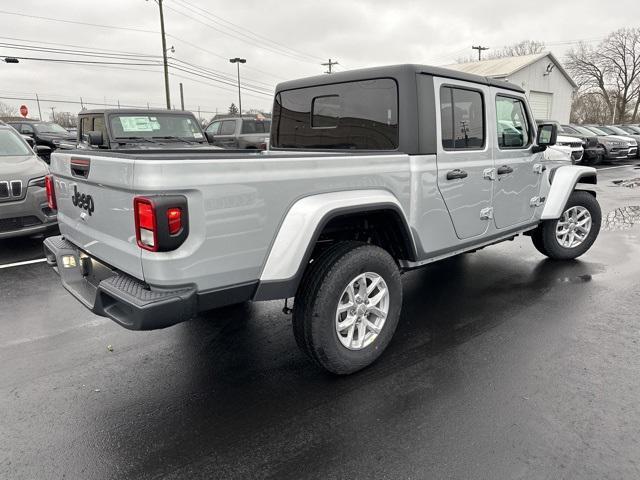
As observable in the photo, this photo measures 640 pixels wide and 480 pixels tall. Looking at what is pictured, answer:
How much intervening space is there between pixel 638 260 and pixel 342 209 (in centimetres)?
475

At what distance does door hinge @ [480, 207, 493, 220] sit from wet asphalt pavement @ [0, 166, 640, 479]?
83 centimetres

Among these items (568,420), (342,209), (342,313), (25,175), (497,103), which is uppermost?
(497,103)

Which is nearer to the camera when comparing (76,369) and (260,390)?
(260,390)

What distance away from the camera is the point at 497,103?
13.2 ft

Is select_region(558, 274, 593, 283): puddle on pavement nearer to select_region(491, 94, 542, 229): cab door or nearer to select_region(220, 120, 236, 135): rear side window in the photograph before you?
select_region(491, 94, 542, 229): cab door

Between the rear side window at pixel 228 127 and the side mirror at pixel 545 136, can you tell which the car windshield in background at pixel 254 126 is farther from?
the side mirror at pixel 545 136

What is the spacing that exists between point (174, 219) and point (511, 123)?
11.1ft

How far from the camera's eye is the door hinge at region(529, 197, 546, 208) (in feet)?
15.2

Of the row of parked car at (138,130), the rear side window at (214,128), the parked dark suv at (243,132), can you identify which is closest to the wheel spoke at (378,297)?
the row of parked car at (138,130)

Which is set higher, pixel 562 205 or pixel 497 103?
pixel 497 103

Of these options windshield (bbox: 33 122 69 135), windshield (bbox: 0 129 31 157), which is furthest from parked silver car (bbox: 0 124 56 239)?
windshield (bbox: 33 122 69 135)

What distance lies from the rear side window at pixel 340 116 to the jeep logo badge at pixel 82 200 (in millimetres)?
1867

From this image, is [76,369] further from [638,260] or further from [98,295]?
[638,260]

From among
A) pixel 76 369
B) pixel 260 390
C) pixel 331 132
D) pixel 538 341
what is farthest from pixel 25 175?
pixel 538 341
